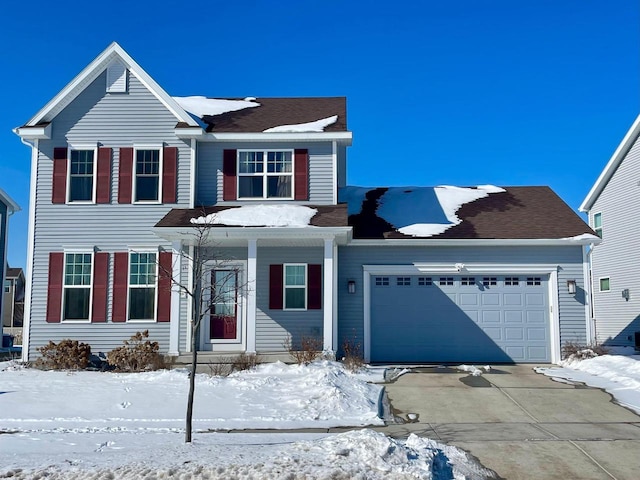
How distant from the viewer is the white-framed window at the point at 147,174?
591 inches

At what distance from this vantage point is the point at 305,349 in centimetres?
1311

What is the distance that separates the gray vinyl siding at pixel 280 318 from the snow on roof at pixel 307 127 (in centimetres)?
318

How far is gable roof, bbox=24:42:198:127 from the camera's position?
49.1ft

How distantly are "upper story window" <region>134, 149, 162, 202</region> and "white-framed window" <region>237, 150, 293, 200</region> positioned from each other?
2145 millimetres

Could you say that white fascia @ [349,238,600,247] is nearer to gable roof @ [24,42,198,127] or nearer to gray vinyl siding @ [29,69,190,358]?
gray vinyl siding @ [29,69,190,358]

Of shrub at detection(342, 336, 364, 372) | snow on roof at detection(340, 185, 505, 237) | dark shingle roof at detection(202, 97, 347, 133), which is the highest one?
dark shingle roof at detection(202, 97, 347, 133)

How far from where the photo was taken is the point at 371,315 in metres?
15.0

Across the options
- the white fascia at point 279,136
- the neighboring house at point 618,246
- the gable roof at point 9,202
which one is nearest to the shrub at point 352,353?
the white fascia at point 279,136

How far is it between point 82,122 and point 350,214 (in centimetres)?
768

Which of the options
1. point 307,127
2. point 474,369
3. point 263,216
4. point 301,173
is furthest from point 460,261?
point 307,127

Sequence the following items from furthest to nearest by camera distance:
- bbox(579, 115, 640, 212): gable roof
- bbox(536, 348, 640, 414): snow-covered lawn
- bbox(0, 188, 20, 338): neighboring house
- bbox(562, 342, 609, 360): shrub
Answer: bbox(0, 188, 20, 338): neighboring house, bbox(579, 115, 640, 212): gable roof, bbox(562, 342, 609, 360): shrub, bbox(536, 348, 640, 414): snow-covered lawn

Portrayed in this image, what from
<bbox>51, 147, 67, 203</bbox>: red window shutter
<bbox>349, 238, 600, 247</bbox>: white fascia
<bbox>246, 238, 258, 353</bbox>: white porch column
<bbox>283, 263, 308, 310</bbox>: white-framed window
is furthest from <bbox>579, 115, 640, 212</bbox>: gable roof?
<bbox>51, 147, 67, 203</bbox>: red window shutter

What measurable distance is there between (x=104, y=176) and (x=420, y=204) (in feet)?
29.5

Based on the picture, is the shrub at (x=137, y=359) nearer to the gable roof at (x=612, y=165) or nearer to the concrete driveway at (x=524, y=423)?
the concrete driveway at (x=524, y=423)
